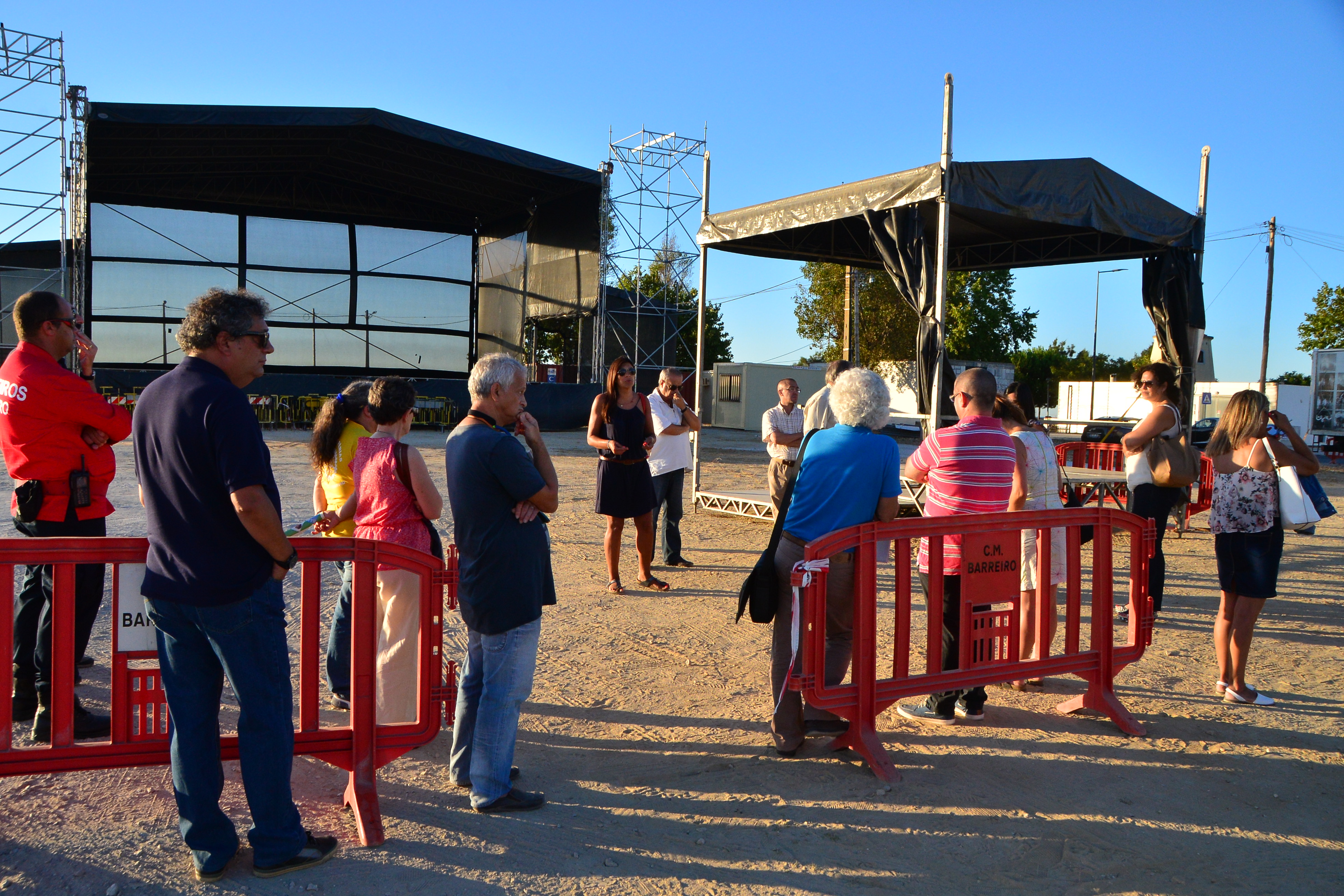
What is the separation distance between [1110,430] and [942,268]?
8665mm

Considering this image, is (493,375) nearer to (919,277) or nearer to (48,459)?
(48,459)

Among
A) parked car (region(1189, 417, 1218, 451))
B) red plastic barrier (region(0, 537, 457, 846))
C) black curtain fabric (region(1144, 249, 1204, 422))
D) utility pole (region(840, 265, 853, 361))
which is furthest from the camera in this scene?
utility pole (region(840, 265, 853, 361))

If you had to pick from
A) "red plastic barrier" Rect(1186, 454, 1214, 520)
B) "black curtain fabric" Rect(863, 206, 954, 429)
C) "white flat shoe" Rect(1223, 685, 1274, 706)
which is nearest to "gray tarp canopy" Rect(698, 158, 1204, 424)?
"black curtain fabric" Rect(863, 206, 954, 429)

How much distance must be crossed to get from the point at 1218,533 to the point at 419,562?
12.7 ft

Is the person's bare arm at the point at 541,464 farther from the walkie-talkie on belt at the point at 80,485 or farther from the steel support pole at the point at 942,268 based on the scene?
the steel support pole at the point at 942,268

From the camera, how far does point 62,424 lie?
3.66 metres

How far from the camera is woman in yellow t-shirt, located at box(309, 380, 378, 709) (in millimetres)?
3920

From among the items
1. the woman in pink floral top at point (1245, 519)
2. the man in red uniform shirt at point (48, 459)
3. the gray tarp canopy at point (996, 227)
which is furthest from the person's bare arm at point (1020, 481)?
the man in red uniform shirt at point (48, 459)

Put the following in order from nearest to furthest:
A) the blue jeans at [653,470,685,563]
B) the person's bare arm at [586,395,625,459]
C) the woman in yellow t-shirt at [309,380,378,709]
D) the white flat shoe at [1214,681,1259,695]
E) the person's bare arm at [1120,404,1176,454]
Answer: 1. the woman in yellow t-shirt at [309,380,378,709]
2. the white flat shoe at [1214,681,1259,695]
3. the person's bare arm at [1120,404,1176,454]
4. the person's bare arm at [586,395,625,459]
5. the blue jeans at [653,470,685,563]

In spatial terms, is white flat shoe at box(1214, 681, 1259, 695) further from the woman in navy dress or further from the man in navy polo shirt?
the man in navy polo shirt

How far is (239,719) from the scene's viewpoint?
8.86ft

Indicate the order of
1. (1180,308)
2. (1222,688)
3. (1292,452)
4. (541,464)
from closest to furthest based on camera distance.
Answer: (541,464), (1292,452), (1222,688), (1180,308)

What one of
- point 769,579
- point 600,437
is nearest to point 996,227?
point 600,437

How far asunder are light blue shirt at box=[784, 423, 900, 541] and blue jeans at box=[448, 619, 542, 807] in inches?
49.5
